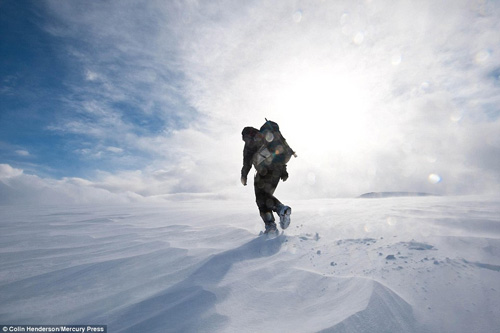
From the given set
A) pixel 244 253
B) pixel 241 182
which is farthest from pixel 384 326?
pixel 241 182

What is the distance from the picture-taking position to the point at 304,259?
7.28 feet

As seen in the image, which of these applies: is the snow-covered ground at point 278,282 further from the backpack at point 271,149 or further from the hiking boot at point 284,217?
the backpack at point 271,149

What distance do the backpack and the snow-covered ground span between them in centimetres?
136

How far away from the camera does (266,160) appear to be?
151 inches

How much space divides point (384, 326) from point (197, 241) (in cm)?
248

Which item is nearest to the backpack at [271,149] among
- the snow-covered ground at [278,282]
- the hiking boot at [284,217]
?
the hiking boot at [284,217]

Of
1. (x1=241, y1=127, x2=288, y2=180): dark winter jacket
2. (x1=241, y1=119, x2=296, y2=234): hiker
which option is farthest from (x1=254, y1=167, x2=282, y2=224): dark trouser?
(x1=241, y1=127, x2=288, y2=180): dark winter jacket

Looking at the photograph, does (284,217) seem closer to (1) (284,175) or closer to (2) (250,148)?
(1) (284,175)

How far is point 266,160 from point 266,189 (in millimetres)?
500

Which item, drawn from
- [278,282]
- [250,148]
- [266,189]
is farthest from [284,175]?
[278,282]

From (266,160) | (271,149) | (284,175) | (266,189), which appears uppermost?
(271,149)

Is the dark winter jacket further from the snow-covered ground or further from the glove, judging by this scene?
the snow-covered ground

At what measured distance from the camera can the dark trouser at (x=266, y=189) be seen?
3.65m

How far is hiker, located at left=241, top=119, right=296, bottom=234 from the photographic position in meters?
3.75
